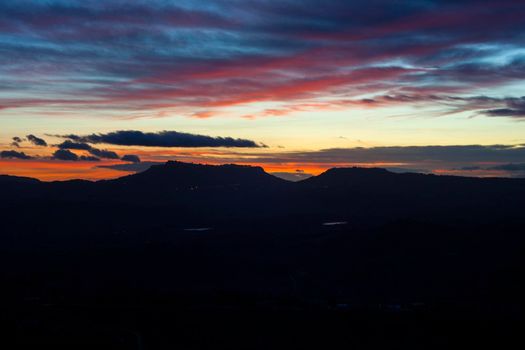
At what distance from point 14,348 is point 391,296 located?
330ft

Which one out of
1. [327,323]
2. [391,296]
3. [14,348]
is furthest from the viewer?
[391,296]

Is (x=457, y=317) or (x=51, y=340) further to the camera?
(x=457, y=317)

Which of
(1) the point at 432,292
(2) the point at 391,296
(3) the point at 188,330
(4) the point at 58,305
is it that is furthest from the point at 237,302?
(1) the point at 432,292

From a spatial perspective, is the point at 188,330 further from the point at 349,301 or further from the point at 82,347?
the point at 349,301

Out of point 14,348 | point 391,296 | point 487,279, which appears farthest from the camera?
point 487,279

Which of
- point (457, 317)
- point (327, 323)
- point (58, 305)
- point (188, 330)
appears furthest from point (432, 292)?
point (58, 305)

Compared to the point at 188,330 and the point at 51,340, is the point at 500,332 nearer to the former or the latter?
the point at 188,330

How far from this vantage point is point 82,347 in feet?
352

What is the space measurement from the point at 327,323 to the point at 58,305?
192 ft

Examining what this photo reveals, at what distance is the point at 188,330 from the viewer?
121062 millimetres

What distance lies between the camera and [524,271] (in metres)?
190

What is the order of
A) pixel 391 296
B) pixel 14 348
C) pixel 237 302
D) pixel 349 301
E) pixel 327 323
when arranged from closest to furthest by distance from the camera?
pixel 14 348, pixel 327 323, pixel 237 302, pixel 349 301, pixel 391 296

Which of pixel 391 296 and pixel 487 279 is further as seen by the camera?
pixel 487 279

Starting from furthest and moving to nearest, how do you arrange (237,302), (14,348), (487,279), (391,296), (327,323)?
(487,279) → (391,296) → (237,302) → (327,323) → (14,348)
